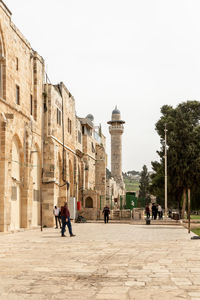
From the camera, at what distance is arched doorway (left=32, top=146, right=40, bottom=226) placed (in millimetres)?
26062

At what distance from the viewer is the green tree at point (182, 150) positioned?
139 ft

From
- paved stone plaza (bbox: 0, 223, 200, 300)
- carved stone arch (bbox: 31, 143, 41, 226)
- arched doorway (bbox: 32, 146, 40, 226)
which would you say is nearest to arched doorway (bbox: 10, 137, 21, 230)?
carved stone arch (bbox: 31, 143, 41, 226)

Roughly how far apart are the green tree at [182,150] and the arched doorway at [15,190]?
72.6 feet

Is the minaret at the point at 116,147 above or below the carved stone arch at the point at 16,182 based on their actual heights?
above

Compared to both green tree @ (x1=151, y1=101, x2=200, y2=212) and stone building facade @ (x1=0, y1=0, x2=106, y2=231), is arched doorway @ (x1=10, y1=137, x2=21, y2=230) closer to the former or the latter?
stone building facade @ (x1=0, y1=0, x2=106, y2=231)

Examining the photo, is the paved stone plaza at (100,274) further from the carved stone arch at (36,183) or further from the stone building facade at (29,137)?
the carved stone arch at (36,183)

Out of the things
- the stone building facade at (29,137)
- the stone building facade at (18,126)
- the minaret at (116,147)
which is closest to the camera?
the stone building facade at (18,126)

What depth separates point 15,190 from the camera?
23.0 metres

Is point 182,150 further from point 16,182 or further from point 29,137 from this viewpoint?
point 16,182

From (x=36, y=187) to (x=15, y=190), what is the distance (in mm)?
3977

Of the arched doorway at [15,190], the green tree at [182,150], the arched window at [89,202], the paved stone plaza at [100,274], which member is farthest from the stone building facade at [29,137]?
the green tree at [182,150]

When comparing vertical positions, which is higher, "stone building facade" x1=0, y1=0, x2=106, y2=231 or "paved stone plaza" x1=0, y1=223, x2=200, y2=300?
"stone building facade" x1=0, y1=0, x2=106, y2=231

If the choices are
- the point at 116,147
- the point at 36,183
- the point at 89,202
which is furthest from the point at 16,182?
the point at 116,147

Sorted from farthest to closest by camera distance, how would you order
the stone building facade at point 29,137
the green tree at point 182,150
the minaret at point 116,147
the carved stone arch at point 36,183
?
the minaret at point 116,147 → the green tree at point 182,150 → the carved stone arch at point 36,183 → the stone building facade at point 29,137
